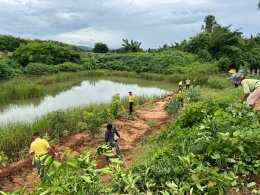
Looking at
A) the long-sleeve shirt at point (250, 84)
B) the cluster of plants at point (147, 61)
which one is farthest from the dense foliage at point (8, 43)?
the long-sleeve shirt at point (250, 84)

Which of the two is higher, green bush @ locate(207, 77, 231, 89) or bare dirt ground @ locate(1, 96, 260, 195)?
green bush @ locate(207, 77, 231, 89)

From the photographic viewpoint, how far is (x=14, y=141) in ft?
30.7

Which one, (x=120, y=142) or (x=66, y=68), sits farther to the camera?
(x=66, y=68)

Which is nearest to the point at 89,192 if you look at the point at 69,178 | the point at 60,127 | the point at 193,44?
the point at 69,178

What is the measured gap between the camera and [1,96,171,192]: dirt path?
24.5ft

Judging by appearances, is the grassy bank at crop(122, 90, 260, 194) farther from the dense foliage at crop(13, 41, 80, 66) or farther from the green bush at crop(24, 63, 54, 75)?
the dense foliage at crop(13, 41, 80, 66)

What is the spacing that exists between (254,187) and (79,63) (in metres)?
41.9

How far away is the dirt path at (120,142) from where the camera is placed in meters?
7.48

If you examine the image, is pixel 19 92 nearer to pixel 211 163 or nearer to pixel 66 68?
pixel 66 68

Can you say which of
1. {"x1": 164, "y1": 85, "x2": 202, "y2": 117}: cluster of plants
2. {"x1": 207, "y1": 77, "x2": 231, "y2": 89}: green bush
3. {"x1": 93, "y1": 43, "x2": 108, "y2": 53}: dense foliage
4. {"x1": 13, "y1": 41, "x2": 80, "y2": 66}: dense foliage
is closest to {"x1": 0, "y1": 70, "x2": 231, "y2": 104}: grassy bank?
{"x1": 207, "y1": 77, "x2": 231, "y2": 89}: green bush

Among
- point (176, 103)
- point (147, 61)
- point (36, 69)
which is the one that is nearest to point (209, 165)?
point (176, 103)

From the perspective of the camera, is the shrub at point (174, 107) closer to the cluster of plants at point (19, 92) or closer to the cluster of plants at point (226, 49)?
the cluster of plants at point (19, 92)

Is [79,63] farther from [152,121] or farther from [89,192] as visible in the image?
[89,192]

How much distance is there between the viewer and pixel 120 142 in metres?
9.93
